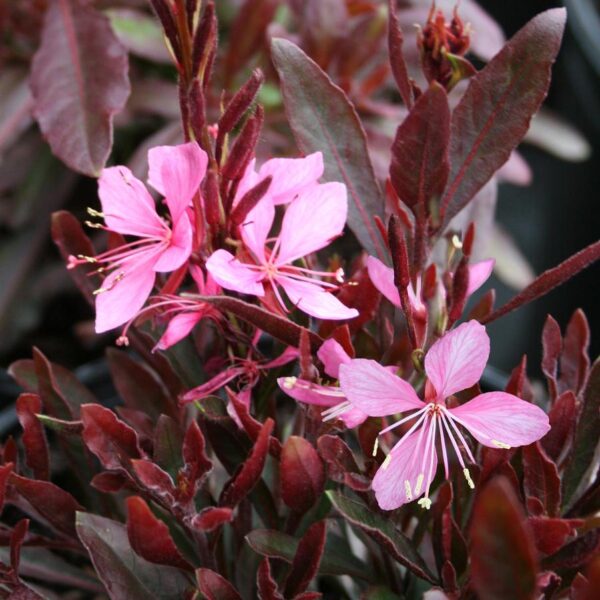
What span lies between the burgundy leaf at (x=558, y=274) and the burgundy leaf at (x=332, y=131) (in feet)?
0.34

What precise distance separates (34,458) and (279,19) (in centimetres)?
84

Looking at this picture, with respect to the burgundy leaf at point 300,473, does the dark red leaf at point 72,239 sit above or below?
above

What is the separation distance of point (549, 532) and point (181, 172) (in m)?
0.28

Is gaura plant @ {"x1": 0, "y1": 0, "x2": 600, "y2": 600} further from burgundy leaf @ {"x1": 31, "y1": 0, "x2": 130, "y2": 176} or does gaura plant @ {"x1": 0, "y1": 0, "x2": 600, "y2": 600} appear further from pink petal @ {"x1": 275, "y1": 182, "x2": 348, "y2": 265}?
→ burgundy leaf @ {"x1": 31, "y1": 0, "x2": 130, "y2": 176}

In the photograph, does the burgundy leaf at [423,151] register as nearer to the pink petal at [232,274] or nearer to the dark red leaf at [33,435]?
the pink petal at [232,274]

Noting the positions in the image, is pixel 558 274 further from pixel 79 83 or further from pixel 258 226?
pixel 79 83

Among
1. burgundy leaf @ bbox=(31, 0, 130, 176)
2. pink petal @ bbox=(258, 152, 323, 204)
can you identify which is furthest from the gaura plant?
burgundy leaf @ bbox=(31, 0, 130, 176)

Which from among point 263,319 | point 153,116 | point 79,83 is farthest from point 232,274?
point 153,116

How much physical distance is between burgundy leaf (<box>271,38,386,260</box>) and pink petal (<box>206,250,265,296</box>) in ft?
0.41

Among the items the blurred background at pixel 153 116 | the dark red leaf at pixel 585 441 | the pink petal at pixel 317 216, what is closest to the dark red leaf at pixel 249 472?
the pink petal at pixel 317 216

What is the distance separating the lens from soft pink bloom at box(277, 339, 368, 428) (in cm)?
50

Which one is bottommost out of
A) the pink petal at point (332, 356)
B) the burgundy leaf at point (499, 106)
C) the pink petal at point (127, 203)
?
the pink petal at point (332, 356)

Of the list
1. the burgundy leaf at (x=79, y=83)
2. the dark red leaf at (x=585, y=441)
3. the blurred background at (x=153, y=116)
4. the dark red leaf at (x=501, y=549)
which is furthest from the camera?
the blurred background at (x=153, y=116)

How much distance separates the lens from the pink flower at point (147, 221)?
490 millimetres
